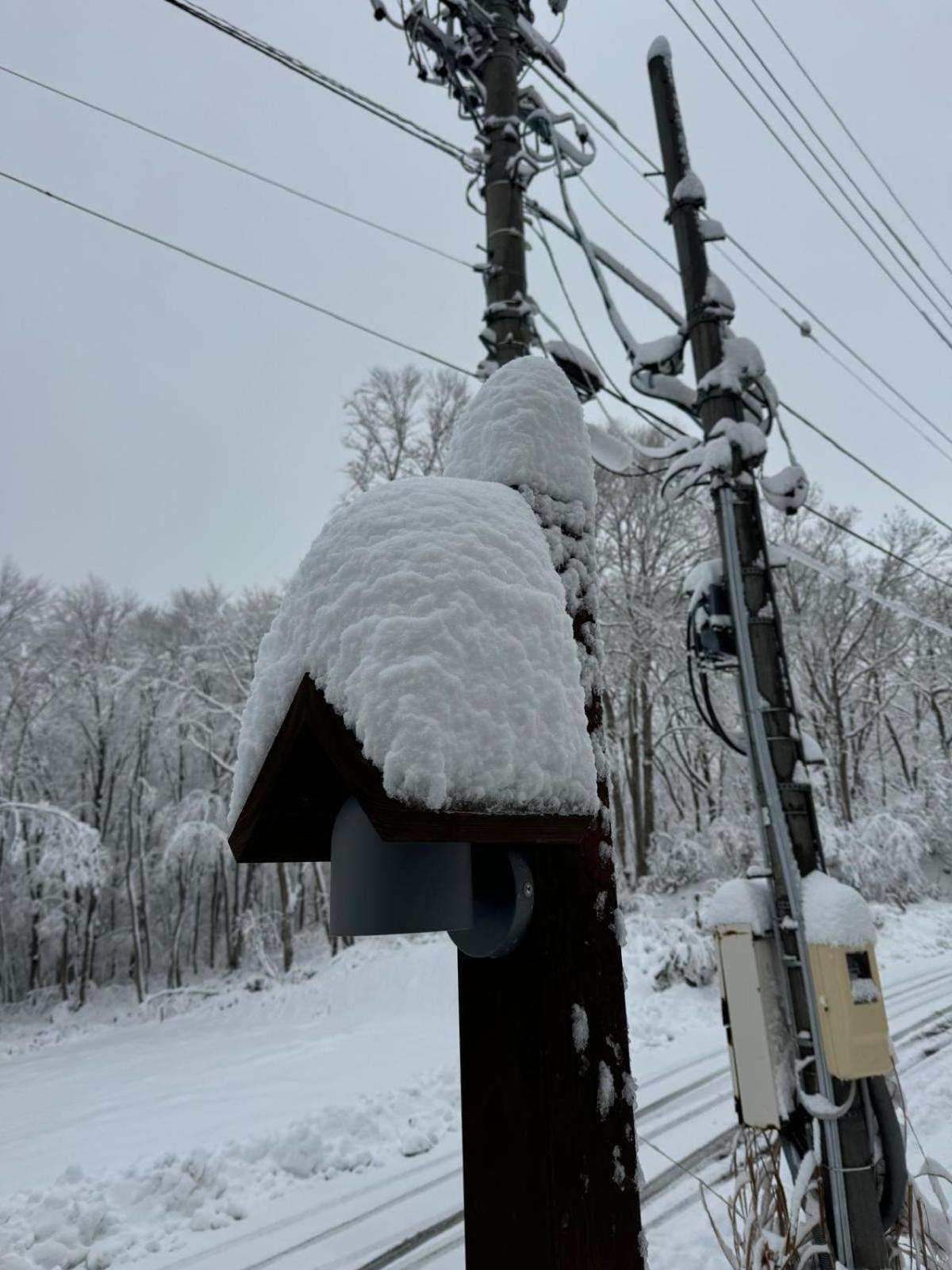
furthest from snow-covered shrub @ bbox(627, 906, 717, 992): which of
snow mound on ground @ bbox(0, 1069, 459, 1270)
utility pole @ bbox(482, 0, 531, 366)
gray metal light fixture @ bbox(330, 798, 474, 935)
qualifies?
gray metal light fixture @ bbox(330, 798, 474, 935)

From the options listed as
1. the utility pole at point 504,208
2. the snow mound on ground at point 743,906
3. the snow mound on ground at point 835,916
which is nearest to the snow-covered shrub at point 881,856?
the snow mound on ground at point 743,906

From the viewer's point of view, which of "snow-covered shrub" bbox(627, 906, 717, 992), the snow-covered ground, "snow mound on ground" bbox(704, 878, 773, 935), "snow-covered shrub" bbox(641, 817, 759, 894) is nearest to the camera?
"snow mound on ground" bbox(704, 878, 773, 935)

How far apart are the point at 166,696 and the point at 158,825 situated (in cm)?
402

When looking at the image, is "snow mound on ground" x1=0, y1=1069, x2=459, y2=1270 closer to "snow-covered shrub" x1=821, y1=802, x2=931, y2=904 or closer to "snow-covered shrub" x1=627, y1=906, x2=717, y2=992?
"snow-covered shrub" x1=627, y1=906, x2=717, y2=992

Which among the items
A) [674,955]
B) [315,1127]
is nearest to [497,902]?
[315,1127]

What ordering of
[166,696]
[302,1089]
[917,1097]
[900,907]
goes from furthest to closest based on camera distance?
[166,696] < [900,907] < [302,1089] < [917,1097]

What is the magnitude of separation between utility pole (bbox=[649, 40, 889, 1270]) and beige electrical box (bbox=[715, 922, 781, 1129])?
10cm

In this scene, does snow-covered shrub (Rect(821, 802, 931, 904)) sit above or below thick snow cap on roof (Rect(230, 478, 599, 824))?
below

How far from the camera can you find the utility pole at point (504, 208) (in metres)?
3.17

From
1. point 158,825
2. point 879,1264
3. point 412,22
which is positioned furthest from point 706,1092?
point 158,825

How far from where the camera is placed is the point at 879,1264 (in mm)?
2613

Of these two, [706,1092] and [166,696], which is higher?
[166,696]

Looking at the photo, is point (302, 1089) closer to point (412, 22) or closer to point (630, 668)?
point (412, 22)

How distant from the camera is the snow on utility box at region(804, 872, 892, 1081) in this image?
2736mm
